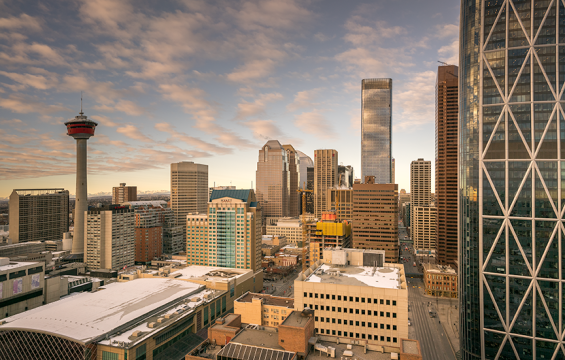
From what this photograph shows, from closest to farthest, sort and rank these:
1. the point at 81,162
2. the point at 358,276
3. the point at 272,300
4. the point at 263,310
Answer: the point at 358,276 → the point at 263,310 → the point at 272,300 → the point at 81,162

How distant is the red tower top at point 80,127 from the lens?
189 metres

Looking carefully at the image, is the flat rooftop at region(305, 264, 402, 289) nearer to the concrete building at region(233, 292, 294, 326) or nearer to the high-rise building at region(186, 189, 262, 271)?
the concrete building at region(233, 292, 294, 326)

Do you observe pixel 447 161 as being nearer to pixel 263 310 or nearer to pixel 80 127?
pixel 263 310

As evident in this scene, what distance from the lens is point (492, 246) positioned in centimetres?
7331

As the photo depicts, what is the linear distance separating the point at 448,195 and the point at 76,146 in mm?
218261

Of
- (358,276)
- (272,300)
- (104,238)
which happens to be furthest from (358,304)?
(104,238)

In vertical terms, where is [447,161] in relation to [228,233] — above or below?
above

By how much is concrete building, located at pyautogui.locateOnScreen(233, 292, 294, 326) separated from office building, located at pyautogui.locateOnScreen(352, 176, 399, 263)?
8701 centimetres

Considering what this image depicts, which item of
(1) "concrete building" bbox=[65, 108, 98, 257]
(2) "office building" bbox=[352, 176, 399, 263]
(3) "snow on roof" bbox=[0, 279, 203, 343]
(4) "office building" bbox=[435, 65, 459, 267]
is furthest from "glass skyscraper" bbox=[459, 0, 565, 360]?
(1) "concrete building" bbox=[65, 108, 98, 257]

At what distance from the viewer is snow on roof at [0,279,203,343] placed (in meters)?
69.9

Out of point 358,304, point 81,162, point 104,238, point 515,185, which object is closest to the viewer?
point 358,304

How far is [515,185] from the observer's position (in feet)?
237

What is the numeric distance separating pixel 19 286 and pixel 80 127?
12083cm

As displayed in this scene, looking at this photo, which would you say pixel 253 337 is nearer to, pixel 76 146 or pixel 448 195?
pixel 448 195
